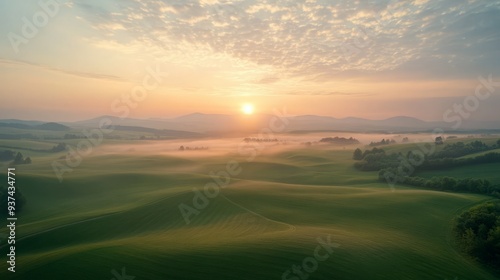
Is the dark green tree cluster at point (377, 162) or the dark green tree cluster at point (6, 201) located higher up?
the dark green tree cluster at point (377, 162)

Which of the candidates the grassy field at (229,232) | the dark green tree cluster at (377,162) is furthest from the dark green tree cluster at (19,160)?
the dark green tree cluster at (377,162)

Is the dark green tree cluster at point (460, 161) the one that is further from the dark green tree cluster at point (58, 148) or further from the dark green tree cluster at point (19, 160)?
the dark green tree cluster at point (58, 148)

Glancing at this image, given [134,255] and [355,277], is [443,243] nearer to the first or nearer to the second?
[355,277]

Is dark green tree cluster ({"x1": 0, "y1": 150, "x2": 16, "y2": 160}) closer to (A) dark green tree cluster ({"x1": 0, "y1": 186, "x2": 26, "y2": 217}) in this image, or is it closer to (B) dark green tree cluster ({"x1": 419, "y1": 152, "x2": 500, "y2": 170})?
(A) dark green tree cluster ({"x1": 0, "y1": 186, "x2": 26, "y2": 217})

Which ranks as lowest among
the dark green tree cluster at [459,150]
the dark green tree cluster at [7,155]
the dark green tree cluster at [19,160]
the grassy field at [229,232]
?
the grassy field at [229,232]

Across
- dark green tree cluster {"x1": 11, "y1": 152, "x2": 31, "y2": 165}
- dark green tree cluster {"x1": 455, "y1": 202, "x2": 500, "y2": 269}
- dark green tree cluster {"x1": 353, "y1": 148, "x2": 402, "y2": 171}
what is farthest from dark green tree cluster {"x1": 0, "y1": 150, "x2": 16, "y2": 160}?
dark green tree cluster {"x1": 455, "y1": 202, "x2": 500, "y2": 269}

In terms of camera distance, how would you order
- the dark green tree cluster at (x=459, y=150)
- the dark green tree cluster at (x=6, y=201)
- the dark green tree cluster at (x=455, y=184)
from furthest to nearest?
1. the dark green tree cluster at (x=459, y=150)
2. the dark green tree cluster at (x=455, y=184)
3. the dark green tree cluster at (x=6, y=201)

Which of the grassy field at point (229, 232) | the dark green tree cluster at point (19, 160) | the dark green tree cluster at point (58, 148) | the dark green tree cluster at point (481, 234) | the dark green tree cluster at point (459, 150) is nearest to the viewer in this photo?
the grassy field at point (229, 232)

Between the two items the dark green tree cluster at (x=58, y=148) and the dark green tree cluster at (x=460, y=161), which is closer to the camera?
the dark green tree cluster at (x=460, y=161)
